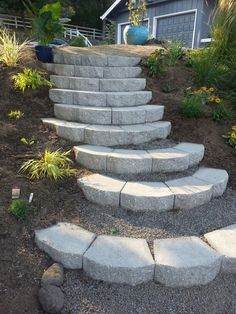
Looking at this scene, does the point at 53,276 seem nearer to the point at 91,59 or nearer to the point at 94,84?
the point at 94,84

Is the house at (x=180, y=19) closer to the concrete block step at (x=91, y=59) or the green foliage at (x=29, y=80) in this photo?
the concrete block step at (x=91, y=59)

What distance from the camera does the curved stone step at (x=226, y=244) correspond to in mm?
2238

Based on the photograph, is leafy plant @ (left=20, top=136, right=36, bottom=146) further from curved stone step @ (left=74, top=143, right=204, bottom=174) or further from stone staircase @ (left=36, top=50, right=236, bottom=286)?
curved stone step @ (left=74, top=143, right=204, bottom=174)

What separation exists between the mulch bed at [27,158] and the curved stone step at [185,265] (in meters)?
0.80

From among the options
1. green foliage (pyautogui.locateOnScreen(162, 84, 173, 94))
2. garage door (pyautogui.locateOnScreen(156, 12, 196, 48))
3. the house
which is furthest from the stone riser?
garage door (pyautogui.locateOnScreen(156, 12, 196, 48))

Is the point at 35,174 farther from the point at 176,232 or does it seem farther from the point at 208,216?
the point at 208,216

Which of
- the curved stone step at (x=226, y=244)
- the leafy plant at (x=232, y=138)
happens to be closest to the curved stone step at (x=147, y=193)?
the curved stone step at (x=226, y=244)

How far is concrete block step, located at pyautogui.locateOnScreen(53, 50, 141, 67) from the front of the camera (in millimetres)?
4621

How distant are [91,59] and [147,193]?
8.83 feet

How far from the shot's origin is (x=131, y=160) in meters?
2.99

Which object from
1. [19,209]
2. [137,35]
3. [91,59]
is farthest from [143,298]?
[137,35]

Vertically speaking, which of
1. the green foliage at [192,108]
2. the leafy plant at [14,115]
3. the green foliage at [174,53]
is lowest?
the leafy plant at [14,115]

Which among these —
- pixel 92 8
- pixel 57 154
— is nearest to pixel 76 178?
pixel 57 154

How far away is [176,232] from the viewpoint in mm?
2471
